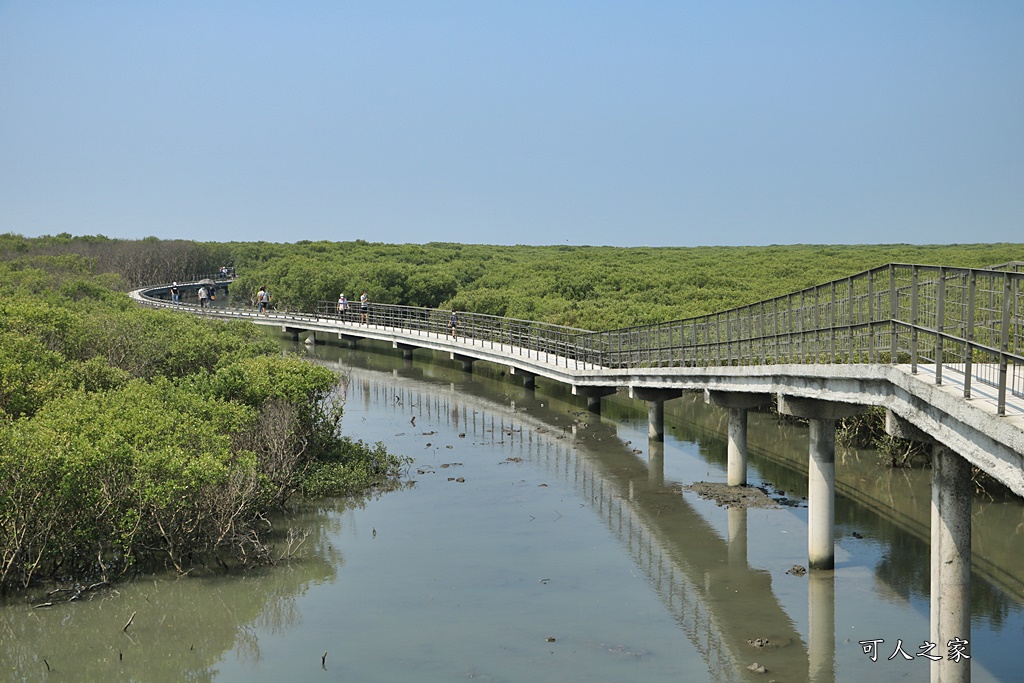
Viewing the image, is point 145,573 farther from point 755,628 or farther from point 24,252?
point 24,252

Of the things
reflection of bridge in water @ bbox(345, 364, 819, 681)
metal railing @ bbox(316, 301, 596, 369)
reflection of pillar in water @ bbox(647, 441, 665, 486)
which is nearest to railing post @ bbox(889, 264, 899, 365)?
reflection of bridge in water @ bbox(345, 364, 819, 681)

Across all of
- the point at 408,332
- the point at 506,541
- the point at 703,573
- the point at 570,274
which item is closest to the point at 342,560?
the point at 506,541

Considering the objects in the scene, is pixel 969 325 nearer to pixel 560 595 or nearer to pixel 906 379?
pixel 906 379

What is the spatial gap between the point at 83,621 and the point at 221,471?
280 centimetres

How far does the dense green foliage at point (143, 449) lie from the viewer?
1566 centimetres

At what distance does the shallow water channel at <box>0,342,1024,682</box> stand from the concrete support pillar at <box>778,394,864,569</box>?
0.38 m

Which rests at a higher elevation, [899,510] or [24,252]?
[24,252]

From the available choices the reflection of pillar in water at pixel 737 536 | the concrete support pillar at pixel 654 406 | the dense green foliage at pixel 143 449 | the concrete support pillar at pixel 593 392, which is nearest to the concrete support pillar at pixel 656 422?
the concrete support pillar at pixel 654 406

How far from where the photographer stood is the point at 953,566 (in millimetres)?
11844

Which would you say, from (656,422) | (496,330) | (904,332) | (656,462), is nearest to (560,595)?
(904,332)

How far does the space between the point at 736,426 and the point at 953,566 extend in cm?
1085

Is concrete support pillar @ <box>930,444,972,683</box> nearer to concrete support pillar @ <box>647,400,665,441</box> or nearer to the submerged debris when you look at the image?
the submerged debris

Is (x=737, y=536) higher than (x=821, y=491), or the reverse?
(x=821, y=491)

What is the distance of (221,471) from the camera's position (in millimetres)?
16641
